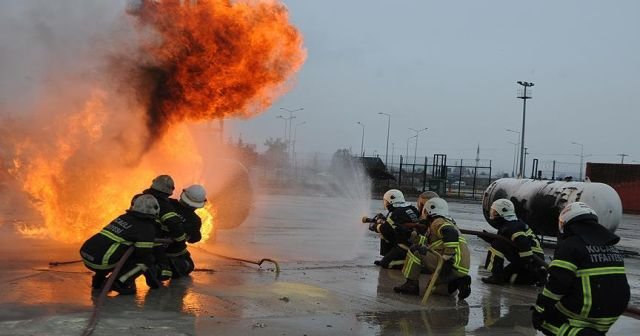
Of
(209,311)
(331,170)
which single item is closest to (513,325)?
(209,311)

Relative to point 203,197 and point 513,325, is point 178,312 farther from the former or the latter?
point 513,325

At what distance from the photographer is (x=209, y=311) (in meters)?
6.36

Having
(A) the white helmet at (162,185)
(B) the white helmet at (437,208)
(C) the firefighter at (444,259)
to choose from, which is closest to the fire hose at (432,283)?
(C) the firefighter at (444,259)

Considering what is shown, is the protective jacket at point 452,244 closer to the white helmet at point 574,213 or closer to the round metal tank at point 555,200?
the white helmet at point 574,213

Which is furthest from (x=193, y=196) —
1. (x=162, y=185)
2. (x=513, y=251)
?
(x=513, y=251)

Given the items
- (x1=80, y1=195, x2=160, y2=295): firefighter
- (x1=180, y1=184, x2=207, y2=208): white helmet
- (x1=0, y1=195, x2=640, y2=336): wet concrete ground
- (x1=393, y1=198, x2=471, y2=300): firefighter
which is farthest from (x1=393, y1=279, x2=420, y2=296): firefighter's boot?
(x1=80, y1=195, x2=160, y2=295): firefighter

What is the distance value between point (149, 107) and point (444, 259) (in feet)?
17.1

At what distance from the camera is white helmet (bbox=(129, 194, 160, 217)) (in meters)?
7.04

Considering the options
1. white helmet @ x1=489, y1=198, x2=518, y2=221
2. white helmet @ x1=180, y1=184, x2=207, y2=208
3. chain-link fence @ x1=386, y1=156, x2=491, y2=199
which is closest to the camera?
white helmet @ x1=180, y1=184, x2=207, y2=208

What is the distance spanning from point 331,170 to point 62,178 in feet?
52.6

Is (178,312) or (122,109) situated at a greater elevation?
(122,109)

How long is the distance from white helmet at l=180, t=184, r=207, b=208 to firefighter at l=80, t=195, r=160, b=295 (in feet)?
3.66

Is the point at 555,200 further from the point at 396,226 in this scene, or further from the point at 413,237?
the point at 396,226

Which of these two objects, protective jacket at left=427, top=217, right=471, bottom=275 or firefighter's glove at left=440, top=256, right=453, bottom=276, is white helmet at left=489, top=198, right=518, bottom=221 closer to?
protective jacket at left=427, top=217, right=471, bottom=275
